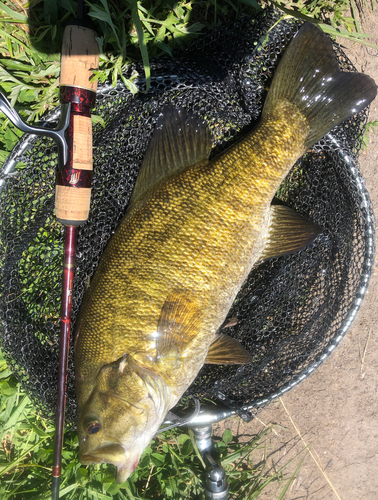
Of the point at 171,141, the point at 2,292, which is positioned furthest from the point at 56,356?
the point at 171,141

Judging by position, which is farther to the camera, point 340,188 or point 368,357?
point 368,357

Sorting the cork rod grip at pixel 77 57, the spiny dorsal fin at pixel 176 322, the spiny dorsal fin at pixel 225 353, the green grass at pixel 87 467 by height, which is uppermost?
the cork rod grip at pixel 77 57

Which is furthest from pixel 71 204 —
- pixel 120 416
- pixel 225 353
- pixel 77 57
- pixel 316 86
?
pixel 316 86

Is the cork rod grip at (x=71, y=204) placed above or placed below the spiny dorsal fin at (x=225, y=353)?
above

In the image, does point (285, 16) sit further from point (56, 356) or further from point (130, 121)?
point (56, 356)

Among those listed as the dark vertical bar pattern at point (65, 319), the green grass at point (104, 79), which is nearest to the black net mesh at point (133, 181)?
the green grass at point (104, 79)

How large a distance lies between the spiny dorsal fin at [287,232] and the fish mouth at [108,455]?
1205 millimetres

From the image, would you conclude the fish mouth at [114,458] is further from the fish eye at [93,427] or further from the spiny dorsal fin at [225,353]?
the spiny dorsal fin at [225,353]

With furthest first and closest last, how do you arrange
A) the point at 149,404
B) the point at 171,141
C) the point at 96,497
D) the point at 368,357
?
the point at 368,357, the point at 96,497, the point at 171,141, the point at 149,404

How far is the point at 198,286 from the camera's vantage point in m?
1.79

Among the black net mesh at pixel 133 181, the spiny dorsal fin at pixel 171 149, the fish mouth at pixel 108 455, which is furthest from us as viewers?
the black net mesh at pixel 133 181

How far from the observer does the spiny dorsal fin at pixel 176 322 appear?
173 cm

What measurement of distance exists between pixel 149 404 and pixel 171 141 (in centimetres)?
133

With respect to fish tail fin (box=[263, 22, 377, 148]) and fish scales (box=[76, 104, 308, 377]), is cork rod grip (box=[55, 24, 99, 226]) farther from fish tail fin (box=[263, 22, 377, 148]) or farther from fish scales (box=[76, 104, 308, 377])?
fish tail fin (box=[263, 22, 377, 148])
